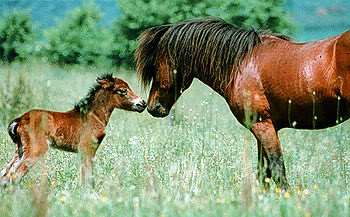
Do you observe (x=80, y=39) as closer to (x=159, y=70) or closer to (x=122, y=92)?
(x=122, y=92)

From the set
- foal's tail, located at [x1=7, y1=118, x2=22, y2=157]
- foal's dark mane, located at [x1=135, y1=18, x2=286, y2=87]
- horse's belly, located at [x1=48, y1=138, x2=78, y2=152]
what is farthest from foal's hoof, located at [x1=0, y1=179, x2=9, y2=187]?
foal's dark mane, located at [x1=135, y1=18, x2=286, y2=87]

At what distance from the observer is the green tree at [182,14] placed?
31.4m

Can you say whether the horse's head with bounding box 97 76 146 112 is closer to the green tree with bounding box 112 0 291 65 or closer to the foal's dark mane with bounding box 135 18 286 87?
the foal's dark mane with bounding box 135 18 286 87

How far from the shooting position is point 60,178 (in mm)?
7406

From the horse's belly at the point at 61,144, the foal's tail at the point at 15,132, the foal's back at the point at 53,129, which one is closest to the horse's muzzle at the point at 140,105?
the foal's back at the point at 53,129

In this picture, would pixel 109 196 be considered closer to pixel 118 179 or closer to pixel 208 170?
pixel 118 179

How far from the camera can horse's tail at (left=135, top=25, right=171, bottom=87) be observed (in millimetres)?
7832

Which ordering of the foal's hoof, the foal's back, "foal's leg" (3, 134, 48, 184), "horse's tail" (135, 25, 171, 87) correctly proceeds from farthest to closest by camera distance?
1. "horse's tail" (135, 25, 171, 87)
2. the foal's back
3. "foal's leg" (3, 134, 48, 184)
4. the foal's hoof

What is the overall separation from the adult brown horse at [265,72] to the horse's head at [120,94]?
16.4 inches

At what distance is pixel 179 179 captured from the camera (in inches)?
269

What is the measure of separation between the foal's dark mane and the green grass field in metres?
0.72

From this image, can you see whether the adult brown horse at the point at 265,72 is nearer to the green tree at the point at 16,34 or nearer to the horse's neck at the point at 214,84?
the horse's neck at the point at 214,84

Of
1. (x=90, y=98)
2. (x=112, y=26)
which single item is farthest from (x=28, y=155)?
(x=112, y=26)

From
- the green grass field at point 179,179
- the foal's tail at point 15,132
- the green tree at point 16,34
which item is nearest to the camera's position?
the green grass field at point 179,179
